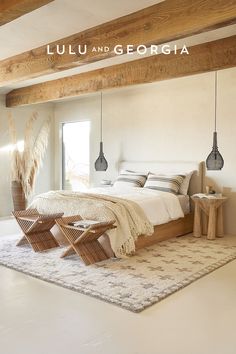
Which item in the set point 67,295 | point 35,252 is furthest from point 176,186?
point 67,295

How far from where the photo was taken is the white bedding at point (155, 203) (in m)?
4.65

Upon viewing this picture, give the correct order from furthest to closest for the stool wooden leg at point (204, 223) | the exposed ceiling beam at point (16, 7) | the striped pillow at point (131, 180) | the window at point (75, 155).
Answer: the window at point (75, 155)
the striped pillow at point (131, 180)
the stool wooden leg at point (204, 223)
the exposed ceiling beam at point (16, 7)

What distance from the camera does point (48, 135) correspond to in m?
7.63

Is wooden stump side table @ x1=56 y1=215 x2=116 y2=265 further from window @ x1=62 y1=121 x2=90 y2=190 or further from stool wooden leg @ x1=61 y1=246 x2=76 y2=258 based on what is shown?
window @ x1=62 y1=121 x2=90 y2=190

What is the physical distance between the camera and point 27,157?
22.8 ft

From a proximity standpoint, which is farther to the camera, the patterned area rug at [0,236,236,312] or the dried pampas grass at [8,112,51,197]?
the dried pampas grass at [8,112,51,197]

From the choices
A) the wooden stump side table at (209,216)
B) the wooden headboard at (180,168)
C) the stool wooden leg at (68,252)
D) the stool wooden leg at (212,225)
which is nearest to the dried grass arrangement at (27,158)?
the wooden headboard at (180,168)

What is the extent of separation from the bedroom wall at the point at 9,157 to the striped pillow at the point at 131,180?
7.70ft

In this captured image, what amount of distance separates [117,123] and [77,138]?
1.21 m

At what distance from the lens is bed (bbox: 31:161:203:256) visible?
4371 millimetres

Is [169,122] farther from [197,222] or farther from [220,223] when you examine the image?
[220,223]

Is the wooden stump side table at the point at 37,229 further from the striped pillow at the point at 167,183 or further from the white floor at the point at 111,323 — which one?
the striped pillow at the point at 167,183

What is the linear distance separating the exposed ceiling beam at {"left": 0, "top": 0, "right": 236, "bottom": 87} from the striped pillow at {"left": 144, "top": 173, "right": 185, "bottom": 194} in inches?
97.6

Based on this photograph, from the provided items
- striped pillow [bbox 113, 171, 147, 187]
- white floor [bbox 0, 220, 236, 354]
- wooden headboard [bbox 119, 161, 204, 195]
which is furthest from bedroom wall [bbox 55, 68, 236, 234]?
white floor [bbox 0, 220, 236, 354]
